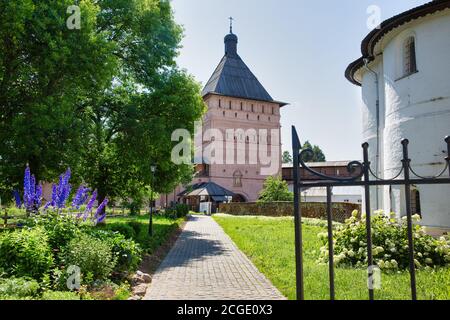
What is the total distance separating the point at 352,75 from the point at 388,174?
26.3 feet

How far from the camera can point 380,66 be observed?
1844cm

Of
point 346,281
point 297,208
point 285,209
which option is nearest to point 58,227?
point 346,281

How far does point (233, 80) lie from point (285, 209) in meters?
31.2

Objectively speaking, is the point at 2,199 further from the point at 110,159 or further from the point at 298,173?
the point at 298,173

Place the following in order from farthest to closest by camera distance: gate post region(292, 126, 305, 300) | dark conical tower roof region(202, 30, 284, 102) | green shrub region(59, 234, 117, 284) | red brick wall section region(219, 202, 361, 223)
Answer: dark conical tower roof region(202, 30, 284, 102), red brick wall section region(219, 202, 361, 223), green shrub region(59, 234, 117, 284), gate post region(292, 126, 305, 300)

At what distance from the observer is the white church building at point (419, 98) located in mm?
13398

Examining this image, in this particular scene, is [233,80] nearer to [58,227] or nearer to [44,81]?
[44,81]

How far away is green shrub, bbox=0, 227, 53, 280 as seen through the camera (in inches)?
235

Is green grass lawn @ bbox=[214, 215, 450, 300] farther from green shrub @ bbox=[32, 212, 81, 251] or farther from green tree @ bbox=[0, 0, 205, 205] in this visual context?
green tree @ bbox=[0, 0, 205, 205]

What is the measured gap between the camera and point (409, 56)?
15.0m

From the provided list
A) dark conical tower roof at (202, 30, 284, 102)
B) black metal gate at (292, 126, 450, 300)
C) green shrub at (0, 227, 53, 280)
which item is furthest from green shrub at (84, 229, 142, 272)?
dark conical tower roof at (202, 30, 284, 102)

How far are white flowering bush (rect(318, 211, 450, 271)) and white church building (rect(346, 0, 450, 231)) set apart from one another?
15.7 feet

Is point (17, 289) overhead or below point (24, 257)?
below

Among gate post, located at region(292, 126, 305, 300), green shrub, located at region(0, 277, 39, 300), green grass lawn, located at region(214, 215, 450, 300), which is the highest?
gate post, located at region(292, 126, 305, 300)
